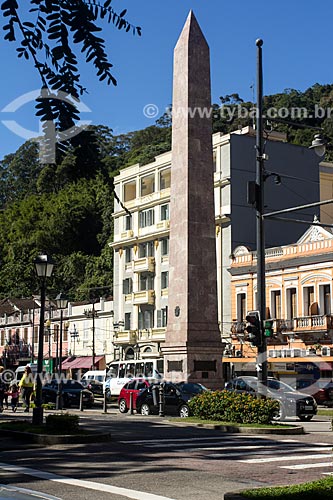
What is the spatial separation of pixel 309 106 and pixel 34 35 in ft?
265

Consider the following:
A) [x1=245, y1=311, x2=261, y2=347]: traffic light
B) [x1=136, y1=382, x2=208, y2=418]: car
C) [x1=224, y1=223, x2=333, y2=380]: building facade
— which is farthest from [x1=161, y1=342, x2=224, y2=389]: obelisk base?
[x1=224, y1=223, x2=333, y2=380]: building facade

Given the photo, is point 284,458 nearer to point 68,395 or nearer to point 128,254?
point 68,395

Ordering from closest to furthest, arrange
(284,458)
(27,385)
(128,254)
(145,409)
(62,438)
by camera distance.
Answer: (284,458) → (62,438) → (27,385) → (145,409) → (128,254)

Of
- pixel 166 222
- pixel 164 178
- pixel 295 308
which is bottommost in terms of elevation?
pixel 295 308

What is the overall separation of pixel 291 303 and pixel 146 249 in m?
15.1

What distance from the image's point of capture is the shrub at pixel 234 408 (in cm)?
2164

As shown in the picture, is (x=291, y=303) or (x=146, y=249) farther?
(x=146, y=249)

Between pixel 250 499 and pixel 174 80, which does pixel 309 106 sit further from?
pixel 250 499

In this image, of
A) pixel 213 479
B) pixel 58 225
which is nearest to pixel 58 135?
pixel 213 479

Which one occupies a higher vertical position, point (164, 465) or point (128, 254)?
point (128, 254)

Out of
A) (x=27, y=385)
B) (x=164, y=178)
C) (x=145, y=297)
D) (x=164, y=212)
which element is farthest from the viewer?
(x=164, y=178)

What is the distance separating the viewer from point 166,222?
188 ft

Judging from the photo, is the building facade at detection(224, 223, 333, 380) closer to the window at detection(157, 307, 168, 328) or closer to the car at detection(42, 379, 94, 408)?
the window at detection(157, 307, 168, 328)

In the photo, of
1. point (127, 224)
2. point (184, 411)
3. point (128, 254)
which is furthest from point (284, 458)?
point (127, 224)
